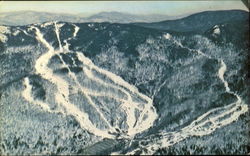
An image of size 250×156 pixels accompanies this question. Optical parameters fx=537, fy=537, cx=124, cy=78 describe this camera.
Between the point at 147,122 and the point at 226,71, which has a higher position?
the point at 226,71

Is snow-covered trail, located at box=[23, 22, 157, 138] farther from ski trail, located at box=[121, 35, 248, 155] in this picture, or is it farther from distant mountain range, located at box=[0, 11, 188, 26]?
ski trail, located at box=[121, 35, 248, 155]

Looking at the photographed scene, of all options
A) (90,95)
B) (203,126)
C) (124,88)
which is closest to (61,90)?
(90,95)

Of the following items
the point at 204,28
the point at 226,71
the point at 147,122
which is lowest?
the point at 147,122

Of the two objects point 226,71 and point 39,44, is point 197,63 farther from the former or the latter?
point 39,44

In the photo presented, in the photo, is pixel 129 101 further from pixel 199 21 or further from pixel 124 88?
pixel 199 21

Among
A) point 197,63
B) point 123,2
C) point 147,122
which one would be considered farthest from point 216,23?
point 147,122

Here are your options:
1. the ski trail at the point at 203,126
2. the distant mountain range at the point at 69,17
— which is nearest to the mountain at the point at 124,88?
the ski trail at the point at 203,126

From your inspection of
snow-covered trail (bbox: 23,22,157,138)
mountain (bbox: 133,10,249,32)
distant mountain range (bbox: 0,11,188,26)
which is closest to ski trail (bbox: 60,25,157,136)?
snow-covered trail (bbox: 23,22,157,138)
